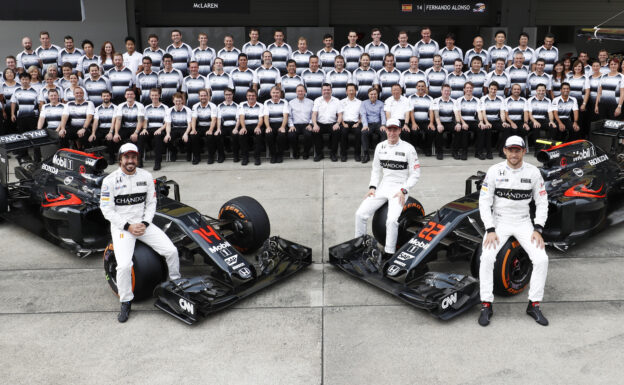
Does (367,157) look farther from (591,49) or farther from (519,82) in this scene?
(591,49)

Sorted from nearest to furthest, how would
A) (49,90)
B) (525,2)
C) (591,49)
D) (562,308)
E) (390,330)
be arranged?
1. (390,330)
2. (562,308)
3. (49,90)
4. (525,2)
5. (591,49)

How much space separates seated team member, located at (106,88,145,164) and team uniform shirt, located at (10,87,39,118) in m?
1.97

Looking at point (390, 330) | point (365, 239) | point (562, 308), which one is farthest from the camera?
point (365, 239)

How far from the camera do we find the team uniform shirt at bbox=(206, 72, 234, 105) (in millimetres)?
11969

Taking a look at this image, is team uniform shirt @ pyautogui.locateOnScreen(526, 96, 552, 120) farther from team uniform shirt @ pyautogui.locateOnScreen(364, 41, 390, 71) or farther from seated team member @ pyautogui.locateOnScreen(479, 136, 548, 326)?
seated team member @ pyautogui.locateOnScreen(479, 136, 548, 326)

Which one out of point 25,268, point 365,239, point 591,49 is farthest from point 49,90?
point 591,49

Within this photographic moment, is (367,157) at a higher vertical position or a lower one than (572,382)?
higher

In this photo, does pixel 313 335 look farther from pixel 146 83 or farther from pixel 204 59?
pixel 204 59

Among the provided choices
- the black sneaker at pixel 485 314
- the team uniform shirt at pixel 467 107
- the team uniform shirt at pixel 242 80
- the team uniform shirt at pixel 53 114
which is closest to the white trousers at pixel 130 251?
the black sneaker at pixel 485 314

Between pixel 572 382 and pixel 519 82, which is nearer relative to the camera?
pixel 572 382

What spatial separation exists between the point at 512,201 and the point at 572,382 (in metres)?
1.67

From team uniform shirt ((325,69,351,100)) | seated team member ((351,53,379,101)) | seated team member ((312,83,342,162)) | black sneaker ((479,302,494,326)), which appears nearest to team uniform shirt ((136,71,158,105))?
seated team member ((312,83,342,162))

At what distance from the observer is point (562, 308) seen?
5.48 m

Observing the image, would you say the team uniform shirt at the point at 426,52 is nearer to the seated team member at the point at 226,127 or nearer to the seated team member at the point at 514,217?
the seated team member at the point at 226,127
